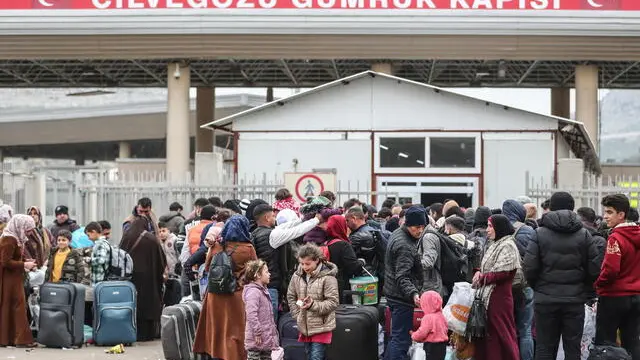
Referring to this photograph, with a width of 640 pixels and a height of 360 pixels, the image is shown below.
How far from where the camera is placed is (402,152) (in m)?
28.1

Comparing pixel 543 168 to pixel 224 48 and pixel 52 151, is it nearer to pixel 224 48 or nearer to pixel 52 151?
pixel 224 48

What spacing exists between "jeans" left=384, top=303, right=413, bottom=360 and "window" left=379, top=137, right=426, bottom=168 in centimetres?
1463

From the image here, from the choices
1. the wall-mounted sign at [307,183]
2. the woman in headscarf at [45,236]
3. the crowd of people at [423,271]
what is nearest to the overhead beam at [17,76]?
the wall-mounted sign at [307,183]

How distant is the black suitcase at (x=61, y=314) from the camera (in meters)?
16.3

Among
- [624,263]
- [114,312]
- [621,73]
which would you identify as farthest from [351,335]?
[621,73]

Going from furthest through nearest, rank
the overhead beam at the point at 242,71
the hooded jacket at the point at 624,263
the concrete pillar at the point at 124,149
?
the concrete pillar at the point at 124,149 → the overhead beam at the point at 242,71 → the hooded jacket at the point at 624,263

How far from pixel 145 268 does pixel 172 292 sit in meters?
1.49

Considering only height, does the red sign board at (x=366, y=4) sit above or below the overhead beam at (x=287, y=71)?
above

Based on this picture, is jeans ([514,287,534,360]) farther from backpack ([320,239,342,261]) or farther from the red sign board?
the red sign board

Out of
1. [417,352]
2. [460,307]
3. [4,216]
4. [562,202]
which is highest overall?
[562,202]

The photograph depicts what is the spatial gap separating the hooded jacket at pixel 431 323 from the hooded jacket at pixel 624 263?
160 centimetres

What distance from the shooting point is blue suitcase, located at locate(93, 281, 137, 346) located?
1652 centimetres

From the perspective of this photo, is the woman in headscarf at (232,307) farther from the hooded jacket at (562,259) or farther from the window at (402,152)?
the window at (402,152)

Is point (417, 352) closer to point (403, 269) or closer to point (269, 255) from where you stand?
point (403, 269)
